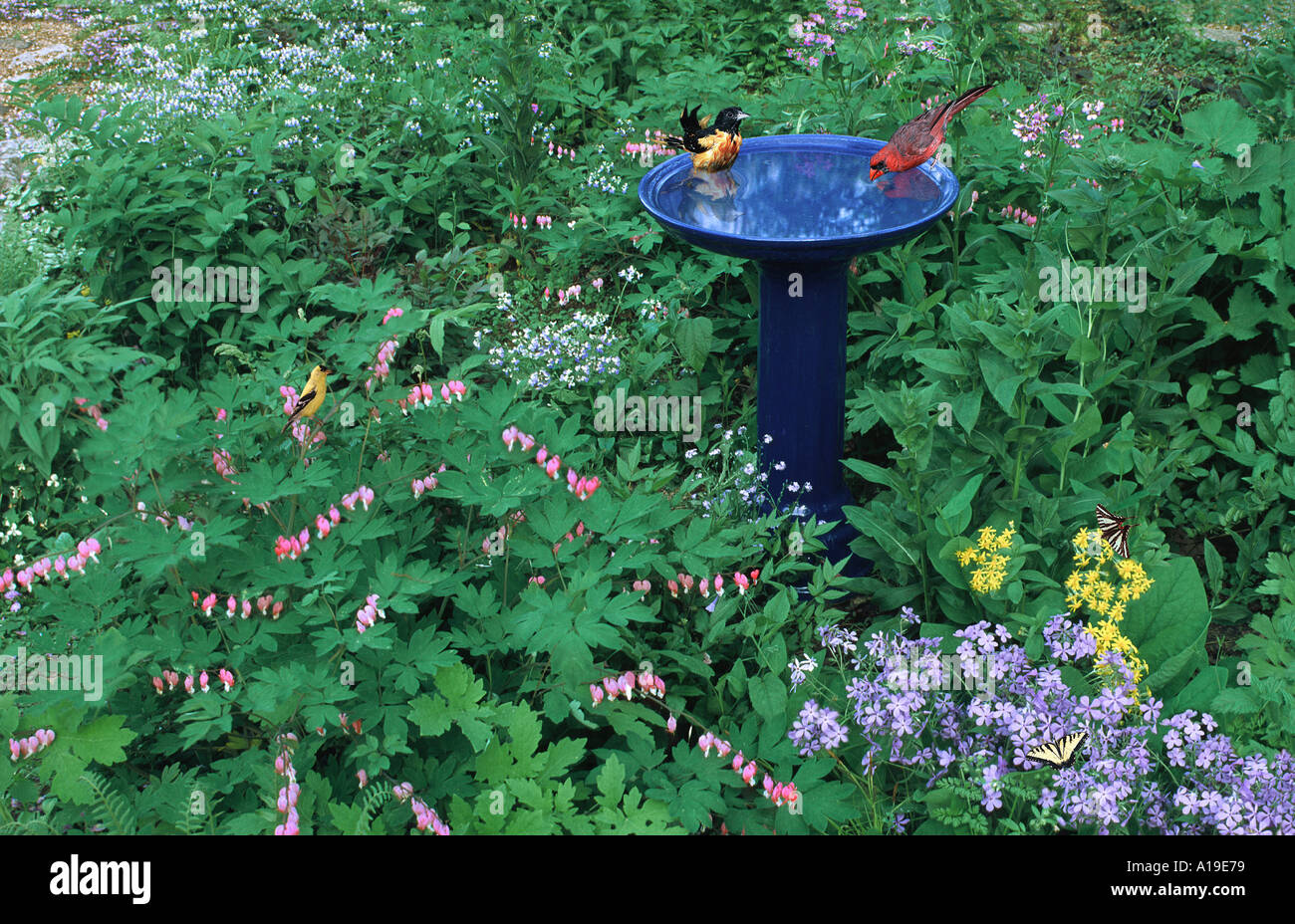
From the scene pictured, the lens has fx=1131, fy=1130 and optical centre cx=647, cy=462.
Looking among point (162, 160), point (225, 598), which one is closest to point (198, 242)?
point (162, 160)

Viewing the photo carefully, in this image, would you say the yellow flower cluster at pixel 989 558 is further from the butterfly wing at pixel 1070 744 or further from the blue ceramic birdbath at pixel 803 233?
the blue ceramic birdbath at pixel 803 233

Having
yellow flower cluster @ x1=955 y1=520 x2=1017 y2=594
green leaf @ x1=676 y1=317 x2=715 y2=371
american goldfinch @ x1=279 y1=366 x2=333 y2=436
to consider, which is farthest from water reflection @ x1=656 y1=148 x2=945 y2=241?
american goldfinch @ x1=279 y1=366 x2=333 y2=436

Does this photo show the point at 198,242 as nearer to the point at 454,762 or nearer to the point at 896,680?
the point at 454,762

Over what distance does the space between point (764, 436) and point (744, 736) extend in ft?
4.29

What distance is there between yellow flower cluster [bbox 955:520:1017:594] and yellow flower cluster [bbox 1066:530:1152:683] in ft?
0.53

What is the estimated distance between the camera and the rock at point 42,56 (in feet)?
24.7

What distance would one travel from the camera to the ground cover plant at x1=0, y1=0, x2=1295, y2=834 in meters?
2.42

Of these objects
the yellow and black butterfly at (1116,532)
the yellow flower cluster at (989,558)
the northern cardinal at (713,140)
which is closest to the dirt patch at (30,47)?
the northern cardinal at (713,140)

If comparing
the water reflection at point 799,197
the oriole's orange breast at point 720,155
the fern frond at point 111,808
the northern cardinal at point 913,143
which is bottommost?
the fern frond at point 111,808

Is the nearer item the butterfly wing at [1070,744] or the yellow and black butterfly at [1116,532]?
the butterfly wing at [1070,744]

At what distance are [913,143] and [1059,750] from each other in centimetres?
193

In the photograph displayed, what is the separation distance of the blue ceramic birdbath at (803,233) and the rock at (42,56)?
5821 millimetres

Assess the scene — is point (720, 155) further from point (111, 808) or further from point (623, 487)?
point (111, 808)

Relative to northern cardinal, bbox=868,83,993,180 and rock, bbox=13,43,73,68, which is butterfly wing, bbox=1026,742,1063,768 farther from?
rock, bbox=13,43,73,68
